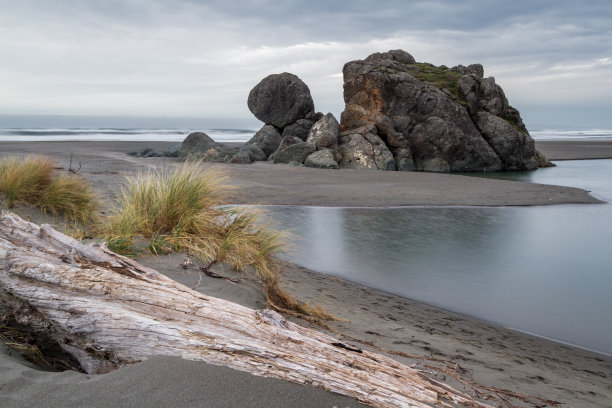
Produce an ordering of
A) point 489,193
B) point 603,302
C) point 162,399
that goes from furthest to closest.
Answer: point 489,193
point 603,302
point 162,399

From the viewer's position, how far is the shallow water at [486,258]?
5.95 m

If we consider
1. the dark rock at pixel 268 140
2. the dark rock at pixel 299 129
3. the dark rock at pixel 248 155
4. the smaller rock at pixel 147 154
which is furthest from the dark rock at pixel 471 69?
the smaller rock at pixel 147 154

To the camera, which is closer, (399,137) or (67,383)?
(67,383)

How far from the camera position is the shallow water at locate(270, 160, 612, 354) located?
234 inches

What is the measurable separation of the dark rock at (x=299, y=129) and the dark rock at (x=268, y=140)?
58cm

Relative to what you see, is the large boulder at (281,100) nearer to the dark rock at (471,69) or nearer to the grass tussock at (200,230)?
the dark rock at (471,69)

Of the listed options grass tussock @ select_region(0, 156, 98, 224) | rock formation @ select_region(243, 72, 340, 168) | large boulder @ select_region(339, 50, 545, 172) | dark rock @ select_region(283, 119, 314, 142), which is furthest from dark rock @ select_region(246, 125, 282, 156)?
grass tussock @ select_region(0, 156, 98, 224)

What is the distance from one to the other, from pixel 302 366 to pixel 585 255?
8431 millimetres

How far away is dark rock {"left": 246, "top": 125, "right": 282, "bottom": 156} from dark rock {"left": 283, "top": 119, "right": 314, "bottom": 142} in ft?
1.90

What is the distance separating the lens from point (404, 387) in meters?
2.36

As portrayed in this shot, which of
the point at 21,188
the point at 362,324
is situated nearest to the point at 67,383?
the point at 362,324

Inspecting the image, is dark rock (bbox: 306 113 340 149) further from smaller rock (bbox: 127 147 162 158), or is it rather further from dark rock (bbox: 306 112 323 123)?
smaller rock (bbox: 127 147 162 158)

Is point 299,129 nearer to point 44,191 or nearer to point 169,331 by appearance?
point 44,191

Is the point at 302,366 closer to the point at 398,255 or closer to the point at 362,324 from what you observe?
the point at 362,324
